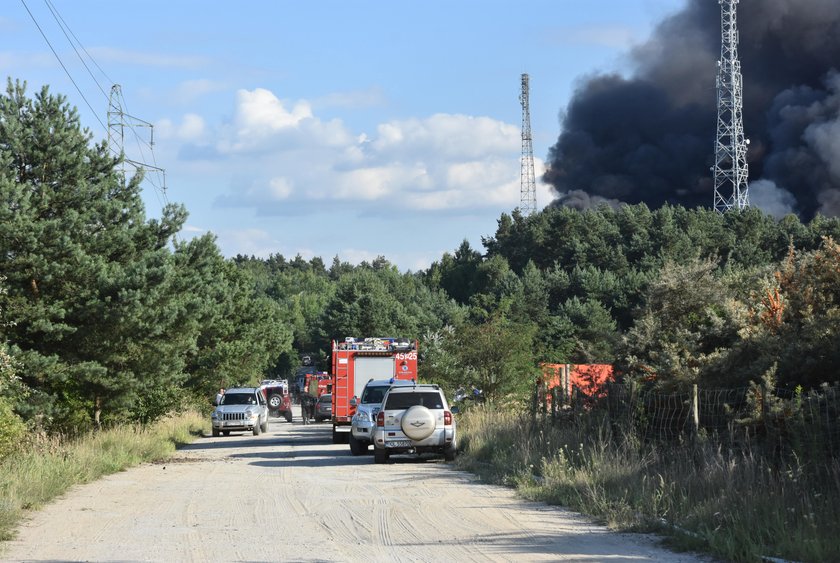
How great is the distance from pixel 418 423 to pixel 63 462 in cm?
785

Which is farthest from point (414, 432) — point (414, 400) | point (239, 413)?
point (239, 413)

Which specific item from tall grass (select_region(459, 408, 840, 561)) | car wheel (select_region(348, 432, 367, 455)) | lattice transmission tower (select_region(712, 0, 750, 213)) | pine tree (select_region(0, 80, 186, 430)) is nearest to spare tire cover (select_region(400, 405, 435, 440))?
tall grass (select_region(459, 408, 840, 561))

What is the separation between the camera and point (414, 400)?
2506 centimetres

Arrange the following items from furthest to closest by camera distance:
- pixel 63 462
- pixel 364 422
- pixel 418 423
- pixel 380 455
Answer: pixel 364 422
pixel 380 455
pixel 418 423
pixel 63 462

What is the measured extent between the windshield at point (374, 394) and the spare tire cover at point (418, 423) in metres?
5.51

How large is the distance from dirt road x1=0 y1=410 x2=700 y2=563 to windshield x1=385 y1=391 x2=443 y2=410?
10.1 ft

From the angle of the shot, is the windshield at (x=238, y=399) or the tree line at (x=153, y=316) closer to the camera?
the tree line at (x=153, y=316)

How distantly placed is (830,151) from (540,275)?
1116 inches

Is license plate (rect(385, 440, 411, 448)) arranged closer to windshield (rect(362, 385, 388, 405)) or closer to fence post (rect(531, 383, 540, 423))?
fence post (rect(531, 383, 540, 423))

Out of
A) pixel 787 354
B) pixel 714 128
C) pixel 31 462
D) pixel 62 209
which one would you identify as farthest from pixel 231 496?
pixel 714 128

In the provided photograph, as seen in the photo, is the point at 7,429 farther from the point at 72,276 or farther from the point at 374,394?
the point at 374,394

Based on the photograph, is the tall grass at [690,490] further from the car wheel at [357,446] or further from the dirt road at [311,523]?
the car wheel at [357,446]

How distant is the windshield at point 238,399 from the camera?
41.6 metres

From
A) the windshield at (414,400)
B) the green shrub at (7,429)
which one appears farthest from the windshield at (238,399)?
the green shrub at (7,429)
